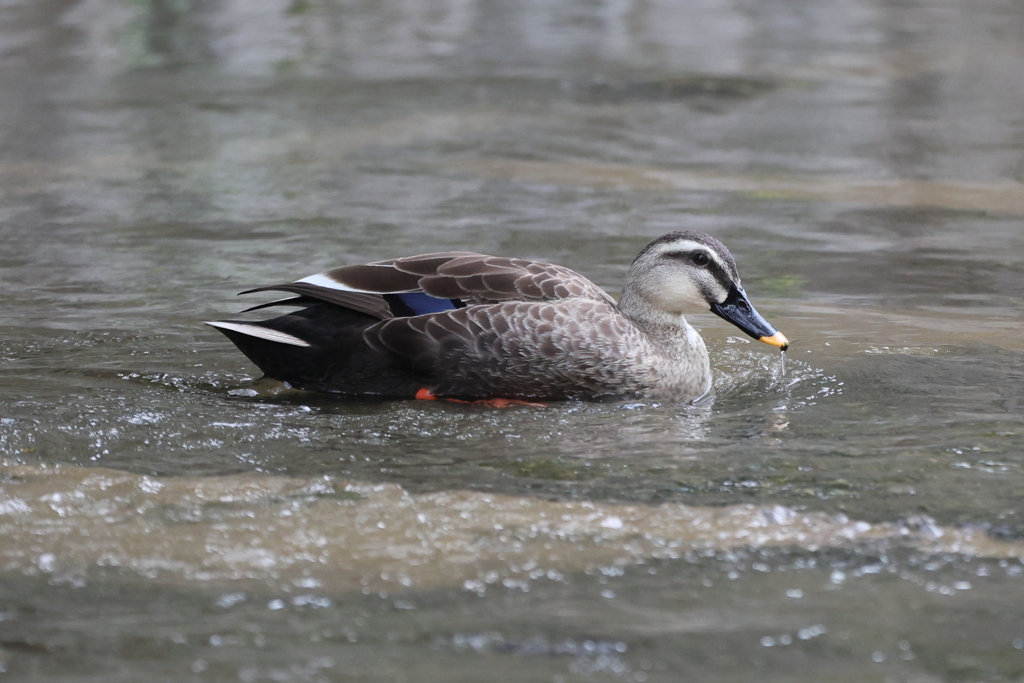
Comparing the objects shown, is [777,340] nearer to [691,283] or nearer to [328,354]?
[691,283]

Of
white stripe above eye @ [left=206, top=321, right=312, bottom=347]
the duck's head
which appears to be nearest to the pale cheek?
the duck's head

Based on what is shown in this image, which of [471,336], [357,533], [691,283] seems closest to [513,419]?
[471,336]

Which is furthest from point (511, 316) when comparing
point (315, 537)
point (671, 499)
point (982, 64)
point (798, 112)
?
point (982, 64)

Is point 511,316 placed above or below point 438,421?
above

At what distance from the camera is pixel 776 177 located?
10.8 m

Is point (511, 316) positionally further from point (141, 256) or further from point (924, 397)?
point (141, 256)

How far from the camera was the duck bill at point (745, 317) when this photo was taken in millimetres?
5863

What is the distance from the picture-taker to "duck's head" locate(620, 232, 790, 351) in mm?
5934

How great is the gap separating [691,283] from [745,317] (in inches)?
12.2

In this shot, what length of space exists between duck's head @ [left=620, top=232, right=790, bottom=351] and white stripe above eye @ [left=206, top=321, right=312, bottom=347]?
5.54 ft

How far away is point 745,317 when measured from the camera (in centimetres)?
597

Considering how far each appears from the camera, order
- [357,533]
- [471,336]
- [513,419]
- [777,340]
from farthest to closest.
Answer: [777,340] < [471,336] < [513,419] < [357,533]

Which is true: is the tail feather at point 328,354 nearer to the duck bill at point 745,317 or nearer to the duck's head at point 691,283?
the duck's head at point 691,283

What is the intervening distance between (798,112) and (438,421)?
9151mm
